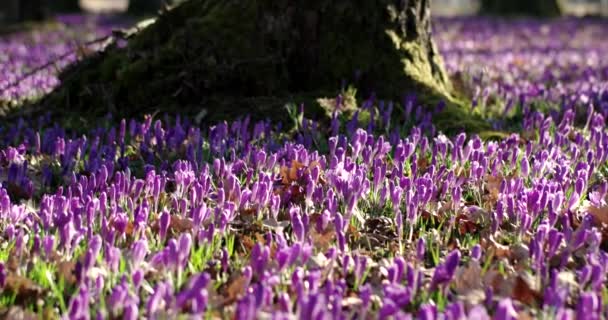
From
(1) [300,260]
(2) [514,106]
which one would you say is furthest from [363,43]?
(1) [300,260]

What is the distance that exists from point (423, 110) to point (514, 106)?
3.68 feet

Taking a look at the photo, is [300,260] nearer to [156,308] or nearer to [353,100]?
[156,308]

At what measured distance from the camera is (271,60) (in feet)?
20.0

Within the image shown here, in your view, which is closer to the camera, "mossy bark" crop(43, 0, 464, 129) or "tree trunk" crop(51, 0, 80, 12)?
"mossy bark" crop(43, 0, 464, 129)

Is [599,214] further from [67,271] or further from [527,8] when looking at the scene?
[527,8]

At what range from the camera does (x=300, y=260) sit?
3.07 meters

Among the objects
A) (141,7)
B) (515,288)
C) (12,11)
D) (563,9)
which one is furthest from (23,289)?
(563,9)

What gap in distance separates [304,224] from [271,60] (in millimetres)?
2985

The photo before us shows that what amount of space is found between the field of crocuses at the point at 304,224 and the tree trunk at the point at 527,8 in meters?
20.2

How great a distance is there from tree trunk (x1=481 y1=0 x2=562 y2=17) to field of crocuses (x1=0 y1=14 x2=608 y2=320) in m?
20.2

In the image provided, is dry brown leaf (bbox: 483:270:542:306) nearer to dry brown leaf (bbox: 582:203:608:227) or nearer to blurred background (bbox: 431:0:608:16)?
dry brown leaf (bbox: 582:203:608:227)

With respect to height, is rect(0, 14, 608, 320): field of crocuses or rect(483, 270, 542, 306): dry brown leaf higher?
rect(0, 14, 608, 320): field of crocuses

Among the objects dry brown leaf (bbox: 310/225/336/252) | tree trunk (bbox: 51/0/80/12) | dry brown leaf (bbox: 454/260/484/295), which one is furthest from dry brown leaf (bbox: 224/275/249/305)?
tree trunk (bbox: 51/0/80/12)

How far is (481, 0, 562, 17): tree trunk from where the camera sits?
25.2 m
